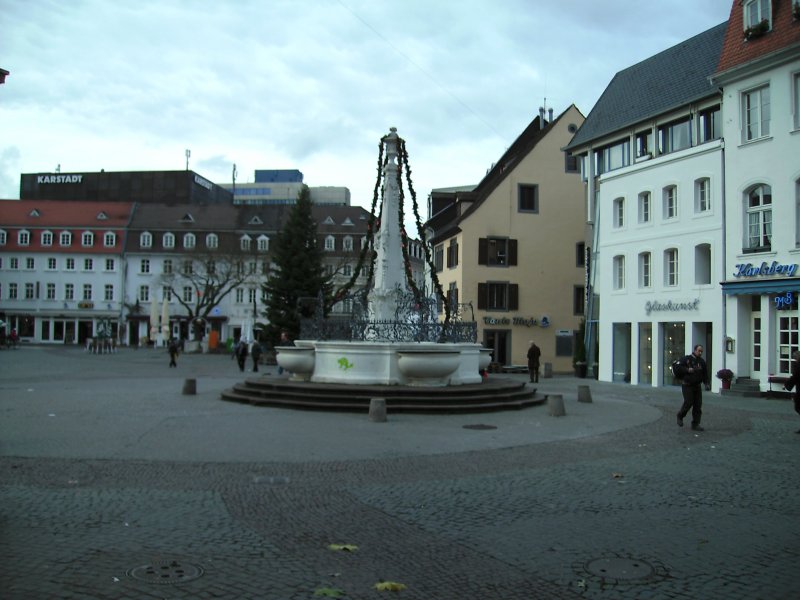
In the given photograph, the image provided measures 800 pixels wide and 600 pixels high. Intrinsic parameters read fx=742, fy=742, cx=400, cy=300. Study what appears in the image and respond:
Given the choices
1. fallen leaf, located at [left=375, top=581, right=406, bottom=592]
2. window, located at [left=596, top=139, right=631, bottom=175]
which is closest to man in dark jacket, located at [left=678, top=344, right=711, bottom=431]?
fallen leaf, located at [left=375, top=581, right=406, bottom=592]

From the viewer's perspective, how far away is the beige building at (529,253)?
43344 millimetres

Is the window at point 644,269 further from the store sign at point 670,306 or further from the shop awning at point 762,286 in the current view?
the shop awning at point 762,286

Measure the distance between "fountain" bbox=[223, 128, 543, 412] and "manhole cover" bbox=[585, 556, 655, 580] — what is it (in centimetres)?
1088

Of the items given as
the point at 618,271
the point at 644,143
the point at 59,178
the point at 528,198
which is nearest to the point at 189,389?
the point at 618,271

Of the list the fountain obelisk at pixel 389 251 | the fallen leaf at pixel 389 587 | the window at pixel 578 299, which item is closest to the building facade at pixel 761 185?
the fountain obelisk at pixel 389 251

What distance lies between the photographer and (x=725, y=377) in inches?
992

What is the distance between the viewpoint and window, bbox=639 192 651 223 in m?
30.9

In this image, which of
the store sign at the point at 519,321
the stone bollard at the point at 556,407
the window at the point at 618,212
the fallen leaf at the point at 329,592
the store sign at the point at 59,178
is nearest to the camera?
the fallen leaf at the point at 329,592

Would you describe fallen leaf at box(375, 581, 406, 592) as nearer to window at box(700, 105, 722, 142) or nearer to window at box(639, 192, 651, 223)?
window at box(700, 105, 722, 142)

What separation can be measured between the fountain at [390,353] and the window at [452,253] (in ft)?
71.4

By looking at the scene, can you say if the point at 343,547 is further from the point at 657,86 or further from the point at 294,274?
the point at 294,274

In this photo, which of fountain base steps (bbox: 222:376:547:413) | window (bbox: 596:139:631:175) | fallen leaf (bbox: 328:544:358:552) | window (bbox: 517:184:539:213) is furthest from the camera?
window (bbox: 517:184:539:213)

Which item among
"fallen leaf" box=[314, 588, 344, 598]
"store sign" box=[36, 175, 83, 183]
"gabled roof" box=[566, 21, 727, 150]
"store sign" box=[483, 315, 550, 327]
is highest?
"store sign" box=[36, 175, 83, 183]

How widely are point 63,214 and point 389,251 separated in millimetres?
64546
